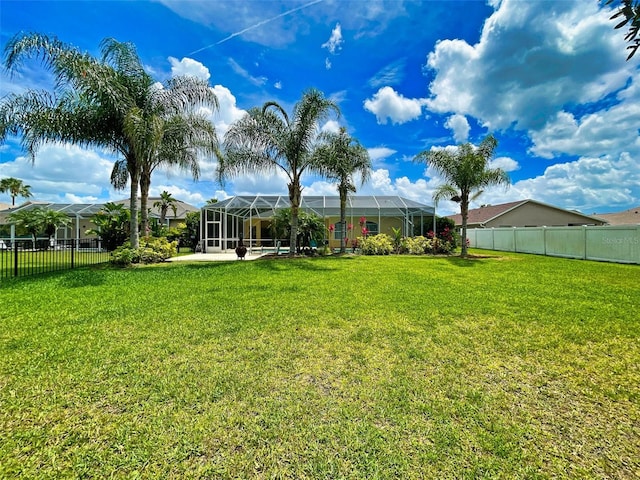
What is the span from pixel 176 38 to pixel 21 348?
41.7 feet

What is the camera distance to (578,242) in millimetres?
15969

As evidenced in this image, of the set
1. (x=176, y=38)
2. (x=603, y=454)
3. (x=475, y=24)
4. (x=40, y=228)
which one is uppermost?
(x=475, y=24)

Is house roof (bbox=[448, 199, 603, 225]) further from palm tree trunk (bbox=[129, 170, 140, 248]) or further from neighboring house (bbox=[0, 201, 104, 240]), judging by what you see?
neighboring house (bbox=[0, 201, 104, 240])

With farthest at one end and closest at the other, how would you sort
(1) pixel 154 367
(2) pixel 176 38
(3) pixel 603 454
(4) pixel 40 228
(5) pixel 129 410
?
(4) pixel 40 228 < (2) pixel 176 38 < (1) pixel 154 367 < (5) pixel 129 410 < (3) pixel 603 454

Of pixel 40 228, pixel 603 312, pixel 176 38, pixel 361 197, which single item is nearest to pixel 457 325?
pixel 603 312

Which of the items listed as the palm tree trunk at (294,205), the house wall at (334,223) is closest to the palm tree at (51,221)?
the house wall at (334,223)

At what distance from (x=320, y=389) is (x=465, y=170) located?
16.2m

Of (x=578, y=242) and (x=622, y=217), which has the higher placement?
(x=622, y=217)

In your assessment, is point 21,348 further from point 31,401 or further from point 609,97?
point 609,97

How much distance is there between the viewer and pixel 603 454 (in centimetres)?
222

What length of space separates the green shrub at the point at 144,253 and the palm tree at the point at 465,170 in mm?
15167

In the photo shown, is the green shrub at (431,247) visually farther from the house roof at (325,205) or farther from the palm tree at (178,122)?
the palm tree at (178,122)

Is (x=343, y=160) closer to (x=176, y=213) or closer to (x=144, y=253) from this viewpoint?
(x=144, y=253)

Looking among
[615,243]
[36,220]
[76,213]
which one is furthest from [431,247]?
[76,213]
